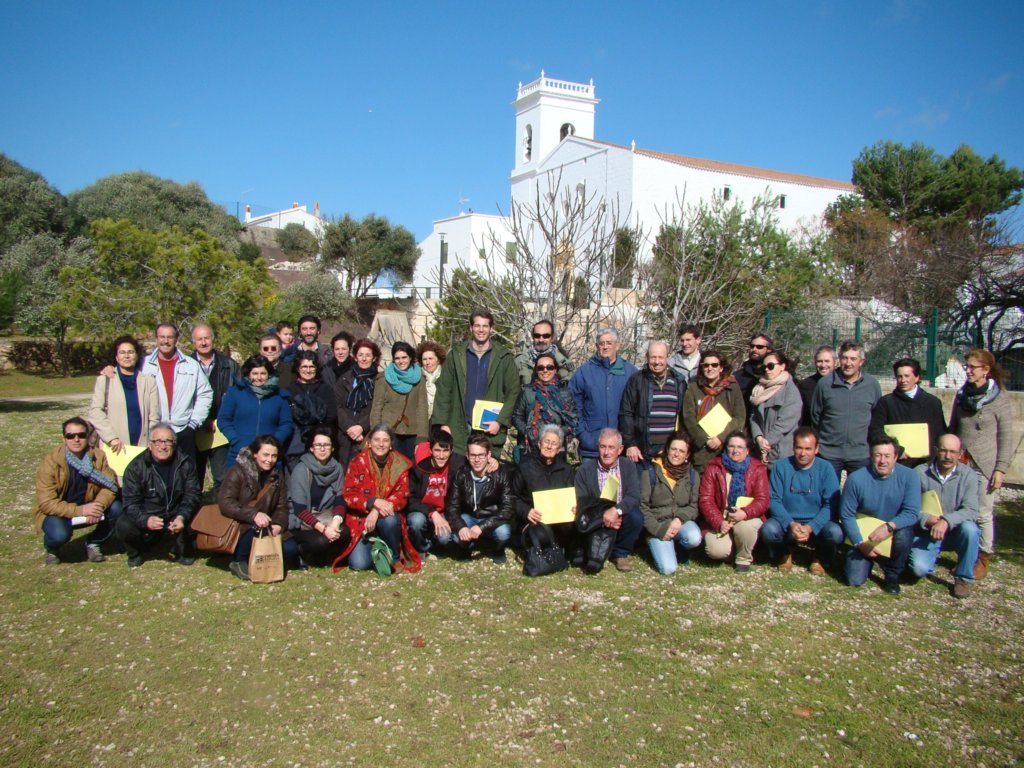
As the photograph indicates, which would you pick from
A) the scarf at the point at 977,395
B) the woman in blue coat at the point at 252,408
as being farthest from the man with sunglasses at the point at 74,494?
the scarf at the point at 977,395

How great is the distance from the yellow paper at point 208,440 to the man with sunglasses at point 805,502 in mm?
4817

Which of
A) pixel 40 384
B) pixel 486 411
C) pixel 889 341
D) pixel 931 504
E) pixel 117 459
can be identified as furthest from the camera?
pixel 40 384

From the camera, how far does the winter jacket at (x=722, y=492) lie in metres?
6.16

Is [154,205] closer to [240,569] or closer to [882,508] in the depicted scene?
[240,569]

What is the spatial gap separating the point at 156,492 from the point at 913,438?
6.27 meters

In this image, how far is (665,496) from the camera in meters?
6.39

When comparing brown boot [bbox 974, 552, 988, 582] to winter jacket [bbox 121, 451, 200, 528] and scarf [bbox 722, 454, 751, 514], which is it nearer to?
scarf [bbox 722, 454, 751, 514]

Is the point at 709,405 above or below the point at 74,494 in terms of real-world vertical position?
above

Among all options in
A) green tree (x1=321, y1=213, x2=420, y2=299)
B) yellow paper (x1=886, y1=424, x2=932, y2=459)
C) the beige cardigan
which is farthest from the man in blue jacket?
green tree (x1=321, y1=213, x2=420, y2=299)

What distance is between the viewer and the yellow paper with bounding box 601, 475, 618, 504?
620 centimetres

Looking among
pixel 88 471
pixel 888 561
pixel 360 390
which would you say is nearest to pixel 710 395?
pixel 888 561

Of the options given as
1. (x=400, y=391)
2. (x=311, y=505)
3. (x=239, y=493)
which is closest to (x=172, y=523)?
(x=239, y=493)

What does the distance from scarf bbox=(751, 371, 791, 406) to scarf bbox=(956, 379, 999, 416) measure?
1497mm

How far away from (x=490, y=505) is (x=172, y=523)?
2.53m
